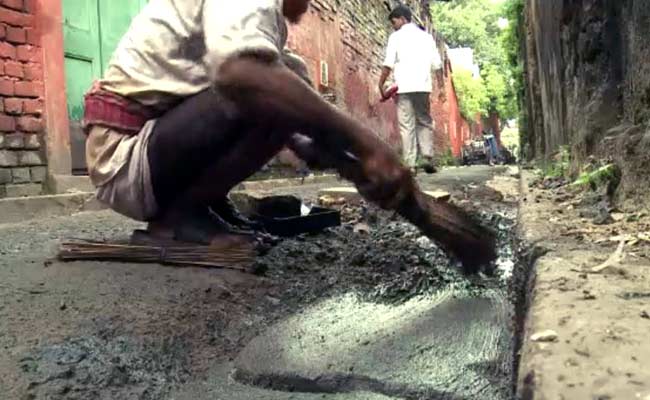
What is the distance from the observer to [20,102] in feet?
14.8

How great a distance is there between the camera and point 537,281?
135 cm

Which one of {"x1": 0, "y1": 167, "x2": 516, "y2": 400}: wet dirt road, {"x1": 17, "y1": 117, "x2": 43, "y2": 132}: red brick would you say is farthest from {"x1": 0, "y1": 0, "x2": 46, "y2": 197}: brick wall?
{"x1": 0, "y1": 167, "x2": 516, "y2": 400}: wet dirt road

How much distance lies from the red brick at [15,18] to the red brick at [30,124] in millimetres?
599

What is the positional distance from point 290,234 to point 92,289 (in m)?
1.10

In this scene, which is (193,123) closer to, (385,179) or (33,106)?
(385,179)

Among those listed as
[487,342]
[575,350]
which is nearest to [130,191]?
[487,342]

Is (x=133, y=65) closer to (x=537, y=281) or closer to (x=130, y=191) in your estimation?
(x=130, y=191)

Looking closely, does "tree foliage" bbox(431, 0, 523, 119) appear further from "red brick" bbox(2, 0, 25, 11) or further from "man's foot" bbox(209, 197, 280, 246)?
"man's foot" bbox(209, 197, 280, 246)

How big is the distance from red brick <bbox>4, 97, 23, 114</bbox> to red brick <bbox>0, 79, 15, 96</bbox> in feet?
0.13

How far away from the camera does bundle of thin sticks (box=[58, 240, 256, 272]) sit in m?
2.19

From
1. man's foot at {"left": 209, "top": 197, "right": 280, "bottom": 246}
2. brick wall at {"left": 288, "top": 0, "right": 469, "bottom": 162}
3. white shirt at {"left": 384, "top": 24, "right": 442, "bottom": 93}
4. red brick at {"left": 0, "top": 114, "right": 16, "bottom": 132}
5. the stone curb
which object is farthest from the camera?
brick wall at {"left": 288, "top": 0, "right": 469, "bottom": 162}

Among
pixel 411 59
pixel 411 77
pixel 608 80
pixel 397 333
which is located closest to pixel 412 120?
pixel 411 77

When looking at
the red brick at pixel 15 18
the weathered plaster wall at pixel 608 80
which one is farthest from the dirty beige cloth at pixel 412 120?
the red brick at pixel 15 18

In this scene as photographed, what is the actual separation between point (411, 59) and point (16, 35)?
472 cm
